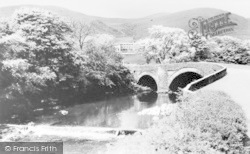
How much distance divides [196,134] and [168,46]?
44.7 metres

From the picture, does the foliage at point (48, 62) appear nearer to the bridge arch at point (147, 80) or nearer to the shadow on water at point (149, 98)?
the shadow on water at point (149, 98)

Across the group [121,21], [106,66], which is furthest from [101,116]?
[121,21]

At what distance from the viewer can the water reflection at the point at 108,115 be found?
24.7 metres

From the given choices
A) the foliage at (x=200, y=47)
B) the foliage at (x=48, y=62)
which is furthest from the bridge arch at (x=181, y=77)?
the foliage at (x=48, y=62)

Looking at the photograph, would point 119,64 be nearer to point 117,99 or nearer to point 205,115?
point 117,99

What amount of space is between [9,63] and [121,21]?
8074 centimetres

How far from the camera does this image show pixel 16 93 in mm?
26516

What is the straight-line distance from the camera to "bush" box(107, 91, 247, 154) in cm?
679

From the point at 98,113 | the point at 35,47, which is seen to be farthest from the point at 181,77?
the point at 35,47

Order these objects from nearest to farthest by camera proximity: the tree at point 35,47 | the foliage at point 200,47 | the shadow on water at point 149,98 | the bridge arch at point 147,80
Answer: the tree at point 35,47 < the shadow on water at point 149,98 < the bridge arch at point 147,80 < the foliage at point 200,47

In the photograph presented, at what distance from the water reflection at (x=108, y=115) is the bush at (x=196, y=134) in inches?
591

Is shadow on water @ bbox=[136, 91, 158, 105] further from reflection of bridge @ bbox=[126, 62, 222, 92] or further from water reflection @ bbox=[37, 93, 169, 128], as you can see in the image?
reflection of bridge @ bbox=[126, 62, 222, 92]

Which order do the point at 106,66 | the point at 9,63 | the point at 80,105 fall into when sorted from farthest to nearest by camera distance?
1. the point at 106,66
2. the point at 80,105
3. the point at 9,63

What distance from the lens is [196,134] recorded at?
293 inches
